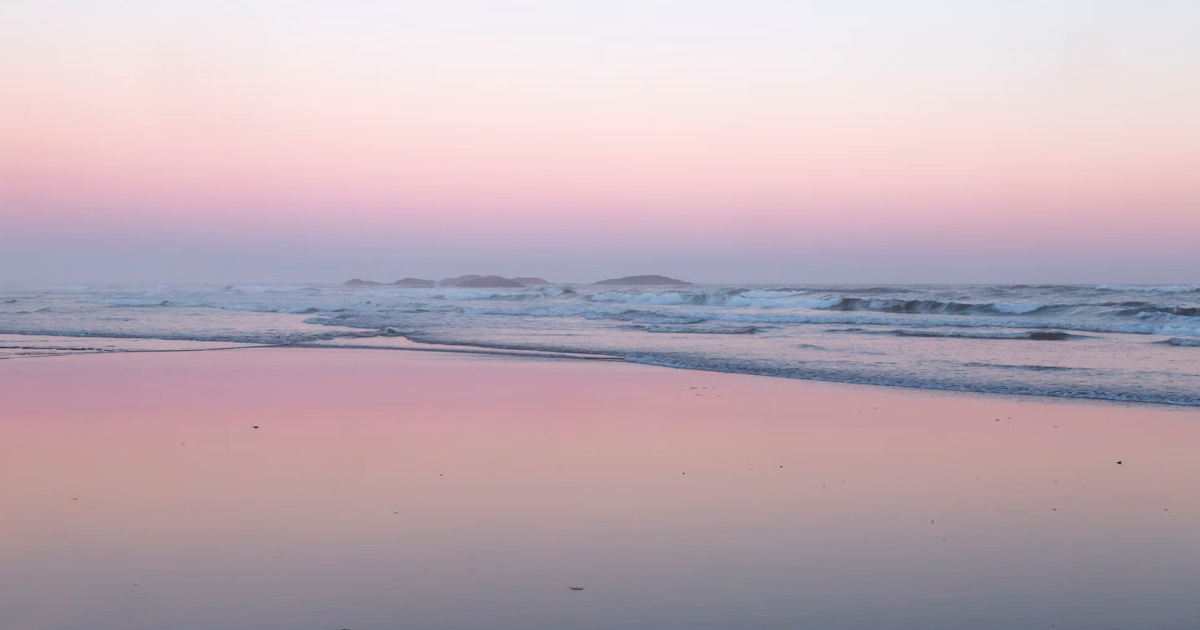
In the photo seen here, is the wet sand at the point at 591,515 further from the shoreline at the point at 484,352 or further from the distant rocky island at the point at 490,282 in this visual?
the distant rocky island at the point at 490,282

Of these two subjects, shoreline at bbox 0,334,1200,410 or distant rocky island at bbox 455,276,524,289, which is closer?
shoreline at bbox 0,334,1200,410

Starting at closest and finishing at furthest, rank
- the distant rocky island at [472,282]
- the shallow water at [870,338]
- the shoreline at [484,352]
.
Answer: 1. the shoreline at [484,352]
2. the shallow water at [870,338]
3. the distant rocky island at [472,282]

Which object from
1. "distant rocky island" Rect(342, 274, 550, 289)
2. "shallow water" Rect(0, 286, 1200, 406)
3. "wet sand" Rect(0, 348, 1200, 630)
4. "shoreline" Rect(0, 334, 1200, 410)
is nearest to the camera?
"wet sand" Rect(0, 348, 1200, 630)

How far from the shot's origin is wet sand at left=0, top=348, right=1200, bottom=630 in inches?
151

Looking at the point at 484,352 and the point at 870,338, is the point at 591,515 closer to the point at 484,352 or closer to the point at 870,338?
the point at 484,352

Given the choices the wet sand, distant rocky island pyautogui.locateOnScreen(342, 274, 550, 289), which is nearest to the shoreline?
the wet sand

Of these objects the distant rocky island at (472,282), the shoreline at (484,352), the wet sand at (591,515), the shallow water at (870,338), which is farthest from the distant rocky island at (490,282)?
the wet sand at (591,515)

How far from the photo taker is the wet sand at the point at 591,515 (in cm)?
384

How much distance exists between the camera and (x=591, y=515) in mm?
5148

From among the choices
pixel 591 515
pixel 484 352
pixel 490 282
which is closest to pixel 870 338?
pixel 484 352

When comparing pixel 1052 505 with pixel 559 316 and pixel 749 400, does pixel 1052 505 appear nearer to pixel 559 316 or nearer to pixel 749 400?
pixel 749 400

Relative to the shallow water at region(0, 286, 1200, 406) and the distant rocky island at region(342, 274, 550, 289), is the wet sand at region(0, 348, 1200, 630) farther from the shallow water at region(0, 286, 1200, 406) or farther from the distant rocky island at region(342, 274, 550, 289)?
the distant rocky island at region(342, 274, 550, 289)

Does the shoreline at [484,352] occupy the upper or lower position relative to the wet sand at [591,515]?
upper

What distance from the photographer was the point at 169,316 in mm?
28141
